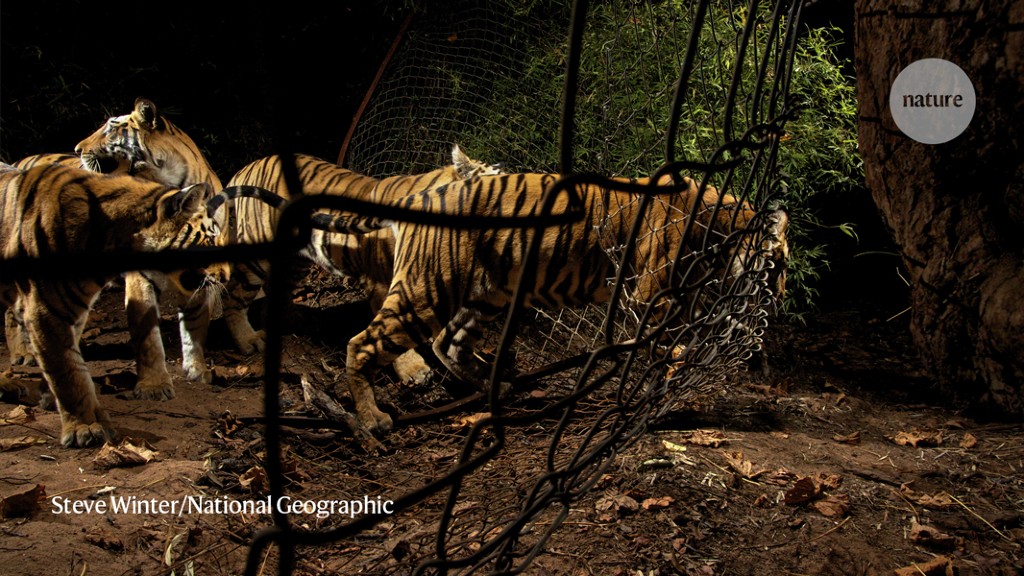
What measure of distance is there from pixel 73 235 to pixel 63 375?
0.61 m

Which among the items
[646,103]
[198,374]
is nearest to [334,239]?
[198,374]

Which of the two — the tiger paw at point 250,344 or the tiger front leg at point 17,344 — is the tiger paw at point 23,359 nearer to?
the tiger front leg at point 17,344

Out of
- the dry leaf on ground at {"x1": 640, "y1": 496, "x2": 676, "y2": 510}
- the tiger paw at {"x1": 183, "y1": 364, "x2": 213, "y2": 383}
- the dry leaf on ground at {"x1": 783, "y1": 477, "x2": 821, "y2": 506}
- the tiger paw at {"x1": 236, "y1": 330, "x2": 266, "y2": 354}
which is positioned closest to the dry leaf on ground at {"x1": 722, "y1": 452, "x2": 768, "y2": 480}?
the dry leaf on ground at {"x1": 783, "y1": 477, "x2": 821, "y2": 506}

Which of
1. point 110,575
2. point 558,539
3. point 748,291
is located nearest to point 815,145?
point 748,291

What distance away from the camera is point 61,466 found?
8.29 ft

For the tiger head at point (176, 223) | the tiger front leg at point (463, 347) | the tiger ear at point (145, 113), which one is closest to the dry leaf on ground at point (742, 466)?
the tiger front leg at point (463, 347)

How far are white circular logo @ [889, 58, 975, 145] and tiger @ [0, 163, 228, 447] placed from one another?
3.21m

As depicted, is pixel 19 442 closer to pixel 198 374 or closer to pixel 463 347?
pixel 198 374

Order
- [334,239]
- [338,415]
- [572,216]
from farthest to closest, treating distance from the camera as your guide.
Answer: [334,239] < [338,415] < [572,216]

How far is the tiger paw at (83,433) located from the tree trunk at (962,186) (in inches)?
139

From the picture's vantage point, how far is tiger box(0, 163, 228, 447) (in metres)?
2.79

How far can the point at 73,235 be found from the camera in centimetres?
295

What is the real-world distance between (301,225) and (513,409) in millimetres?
2905

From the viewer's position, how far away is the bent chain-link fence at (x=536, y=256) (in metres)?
0.76
